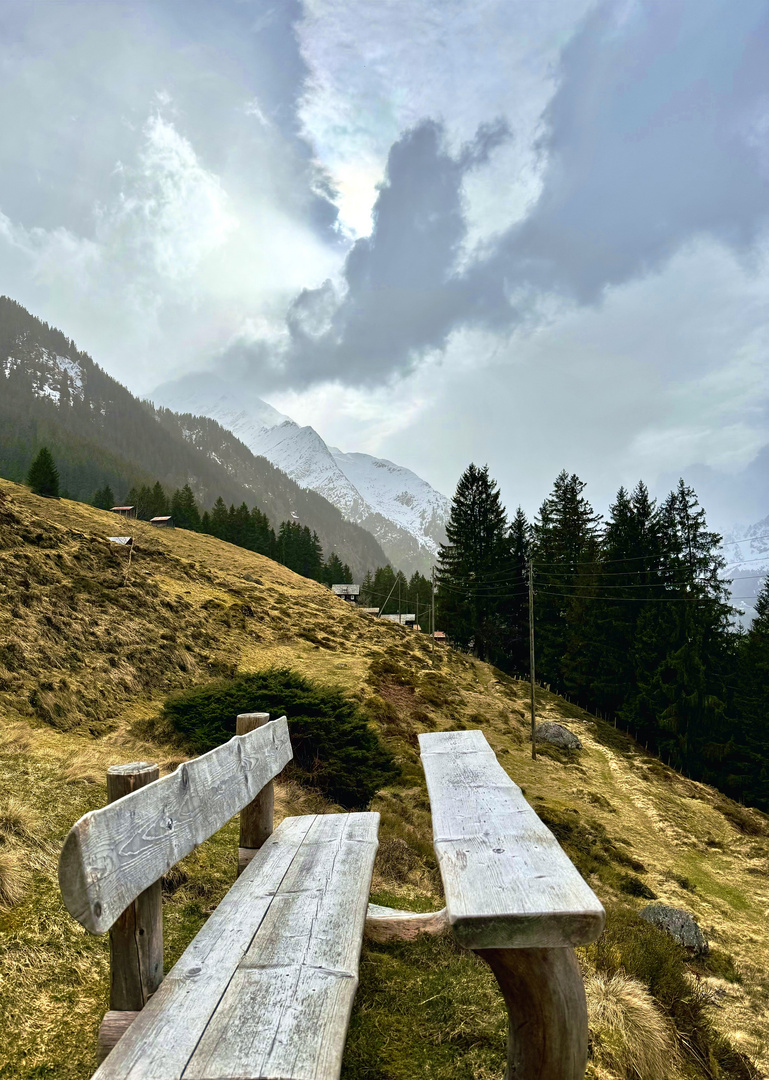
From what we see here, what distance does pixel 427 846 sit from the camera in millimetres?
7082

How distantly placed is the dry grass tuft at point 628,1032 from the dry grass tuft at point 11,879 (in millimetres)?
3722

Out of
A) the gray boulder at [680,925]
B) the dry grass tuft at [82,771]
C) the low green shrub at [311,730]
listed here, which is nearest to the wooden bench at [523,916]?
the dry grass tuft at [82,771]

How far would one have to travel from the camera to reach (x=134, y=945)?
176 cm

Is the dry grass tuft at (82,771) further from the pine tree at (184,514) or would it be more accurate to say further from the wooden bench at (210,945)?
the pine tree at (184,514)

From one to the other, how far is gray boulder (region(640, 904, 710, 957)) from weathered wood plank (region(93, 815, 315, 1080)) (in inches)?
389

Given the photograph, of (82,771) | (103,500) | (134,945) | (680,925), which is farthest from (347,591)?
(134,945)

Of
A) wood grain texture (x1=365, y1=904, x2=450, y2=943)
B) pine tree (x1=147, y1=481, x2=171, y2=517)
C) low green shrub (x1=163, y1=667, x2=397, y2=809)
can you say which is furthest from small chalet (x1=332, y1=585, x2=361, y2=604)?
wood grain texture (x1=365, y1=904, x2=450, y2=943)

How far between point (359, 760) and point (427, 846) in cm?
243

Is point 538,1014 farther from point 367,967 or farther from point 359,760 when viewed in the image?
point 359,760

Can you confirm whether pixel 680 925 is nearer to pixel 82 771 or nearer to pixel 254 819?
pixel 254 819

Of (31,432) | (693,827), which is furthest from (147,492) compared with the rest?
(31,432)

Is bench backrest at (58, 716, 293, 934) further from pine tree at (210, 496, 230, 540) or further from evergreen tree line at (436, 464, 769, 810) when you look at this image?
pine tree at (210, 496, 230, 540)

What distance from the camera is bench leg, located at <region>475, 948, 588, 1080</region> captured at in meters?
1.81

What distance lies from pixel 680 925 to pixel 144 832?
457 inches
